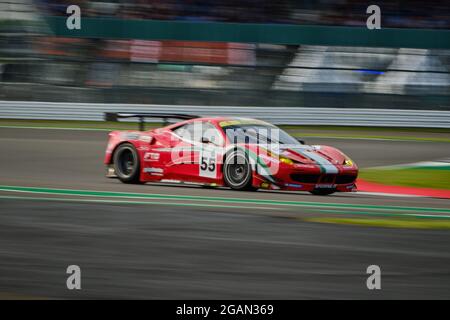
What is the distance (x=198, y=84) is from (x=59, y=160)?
10.9 meters

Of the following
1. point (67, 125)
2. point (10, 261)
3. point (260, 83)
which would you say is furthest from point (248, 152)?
point (260, 83)

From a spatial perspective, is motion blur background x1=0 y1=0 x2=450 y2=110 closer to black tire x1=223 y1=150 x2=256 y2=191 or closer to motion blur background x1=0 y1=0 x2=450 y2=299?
motion blur background x1=0 y1=0 x2=450 y2=299

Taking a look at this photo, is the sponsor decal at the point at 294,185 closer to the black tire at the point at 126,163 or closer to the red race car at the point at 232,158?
the red race car at the point at 232,158

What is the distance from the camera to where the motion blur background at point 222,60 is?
25.4m

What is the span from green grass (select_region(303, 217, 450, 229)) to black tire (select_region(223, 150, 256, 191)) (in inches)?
94.9

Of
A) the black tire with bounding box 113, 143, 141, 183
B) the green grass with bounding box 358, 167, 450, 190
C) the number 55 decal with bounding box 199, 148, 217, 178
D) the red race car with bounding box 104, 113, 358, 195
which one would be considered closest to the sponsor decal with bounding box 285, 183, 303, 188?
the red race car with bounding box 104, 113, 358, 195

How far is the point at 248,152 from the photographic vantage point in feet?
35.2

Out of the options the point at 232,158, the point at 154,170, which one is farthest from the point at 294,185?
the point at 154,170

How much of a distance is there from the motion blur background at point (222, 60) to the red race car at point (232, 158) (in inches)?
527

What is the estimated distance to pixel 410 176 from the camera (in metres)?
13.8

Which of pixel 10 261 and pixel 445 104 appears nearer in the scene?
pixel 10 261
